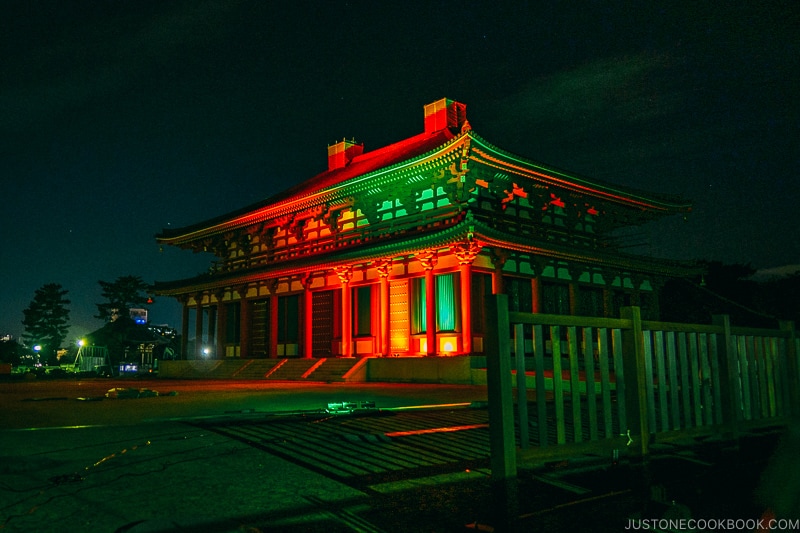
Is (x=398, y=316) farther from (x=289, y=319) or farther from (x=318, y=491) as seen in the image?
(x=318, y=491)

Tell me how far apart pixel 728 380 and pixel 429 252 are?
1367 centimetres

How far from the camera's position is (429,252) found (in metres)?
19.6

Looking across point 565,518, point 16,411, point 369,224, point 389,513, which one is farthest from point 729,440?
point 369,224

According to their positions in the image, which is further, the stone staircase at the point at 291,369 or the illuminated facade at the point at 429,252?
the stone staircase at the point at 291,369

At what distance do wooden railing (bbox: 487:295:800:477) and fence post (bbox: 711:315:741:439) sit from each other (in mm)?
10

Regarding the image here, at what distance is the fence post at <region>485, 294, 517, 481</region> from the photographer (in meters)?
4.17

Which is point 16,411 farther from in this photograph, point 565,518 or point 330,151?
point 330,151

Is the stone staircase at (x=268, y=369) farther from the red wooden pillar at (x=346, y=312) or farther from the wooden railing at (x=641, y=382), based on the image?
the wooden railing at (x=641, y=382)

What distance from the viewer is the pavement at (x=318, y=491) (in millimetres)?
3430

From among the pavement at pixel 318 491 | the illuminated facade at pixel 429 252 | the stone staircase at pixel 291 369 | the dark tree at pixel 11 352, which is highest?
the illuminated facade at pixel 429 252

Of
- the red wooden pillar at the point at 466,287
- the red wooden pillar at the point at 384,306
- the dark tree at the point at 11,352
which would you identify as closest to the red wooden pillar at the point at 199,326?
the red wooden pillar at the point at 384,306

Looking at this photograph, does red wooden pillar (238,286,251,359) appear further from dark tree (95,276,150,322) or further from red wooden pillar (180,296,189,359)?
dark tree (95,276,150,322)

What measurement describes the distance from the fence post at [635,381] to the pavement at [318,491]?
0.27 m

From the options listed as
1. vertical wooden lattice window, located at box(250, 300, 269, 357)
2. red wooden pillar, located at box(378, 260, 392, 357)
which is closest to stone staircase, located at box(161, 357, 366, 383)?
red wooden pillar, located at box(378, 260, 392, 357)
